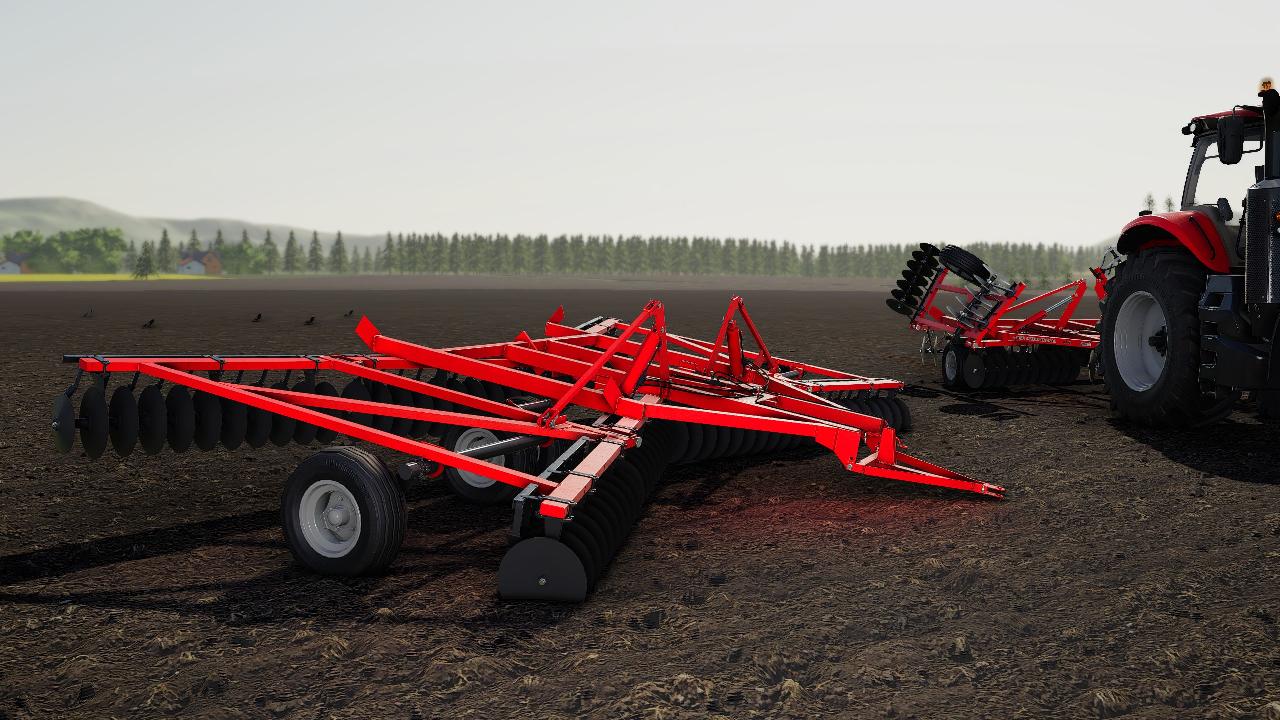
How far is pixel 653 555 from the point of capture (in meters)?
4.91

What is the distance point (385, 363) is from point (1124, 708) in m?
4.87

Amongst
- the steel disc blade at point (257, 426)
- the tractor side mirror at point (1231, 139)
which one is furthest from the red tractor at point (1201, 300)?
the steel disc blade at point (257, 426)

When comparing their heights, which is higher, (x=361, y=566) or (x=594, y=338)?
(x=594, y=338)

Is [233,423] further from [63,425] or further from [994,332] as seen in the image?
[994,332]

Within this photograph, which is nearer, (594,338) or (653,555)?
(653,555)

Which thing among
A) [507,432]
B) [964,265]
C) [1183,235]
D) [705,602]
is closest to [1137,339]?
[1183,235]

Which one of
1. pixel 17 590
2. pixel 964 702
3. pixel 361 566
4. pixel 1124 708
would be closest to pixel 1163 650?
pixel 1124 708

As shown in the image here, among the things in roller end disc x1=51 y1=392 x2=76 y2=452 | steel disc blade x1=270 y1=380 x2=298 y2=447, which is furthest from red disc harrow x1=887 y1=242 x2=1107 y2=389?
roller end disc x1=51 y1=392 x2=76 y2=452

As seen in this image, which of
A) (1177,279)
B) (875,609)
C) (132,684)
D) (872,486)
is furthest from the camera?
(1177,279)

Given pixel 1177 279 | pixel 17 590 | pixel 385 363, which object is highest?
pixel 1177 279

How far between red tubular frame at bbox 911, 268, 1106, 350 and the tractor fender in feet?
5.87

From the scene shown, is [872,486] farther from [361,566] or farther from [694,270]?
[694,270]

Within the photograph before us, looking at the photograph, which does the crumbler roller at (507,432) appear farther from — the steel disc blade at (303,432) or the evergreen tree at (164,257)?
the evergreen tree at (164,257)

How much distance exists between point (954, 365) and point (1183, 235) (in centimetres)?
385
